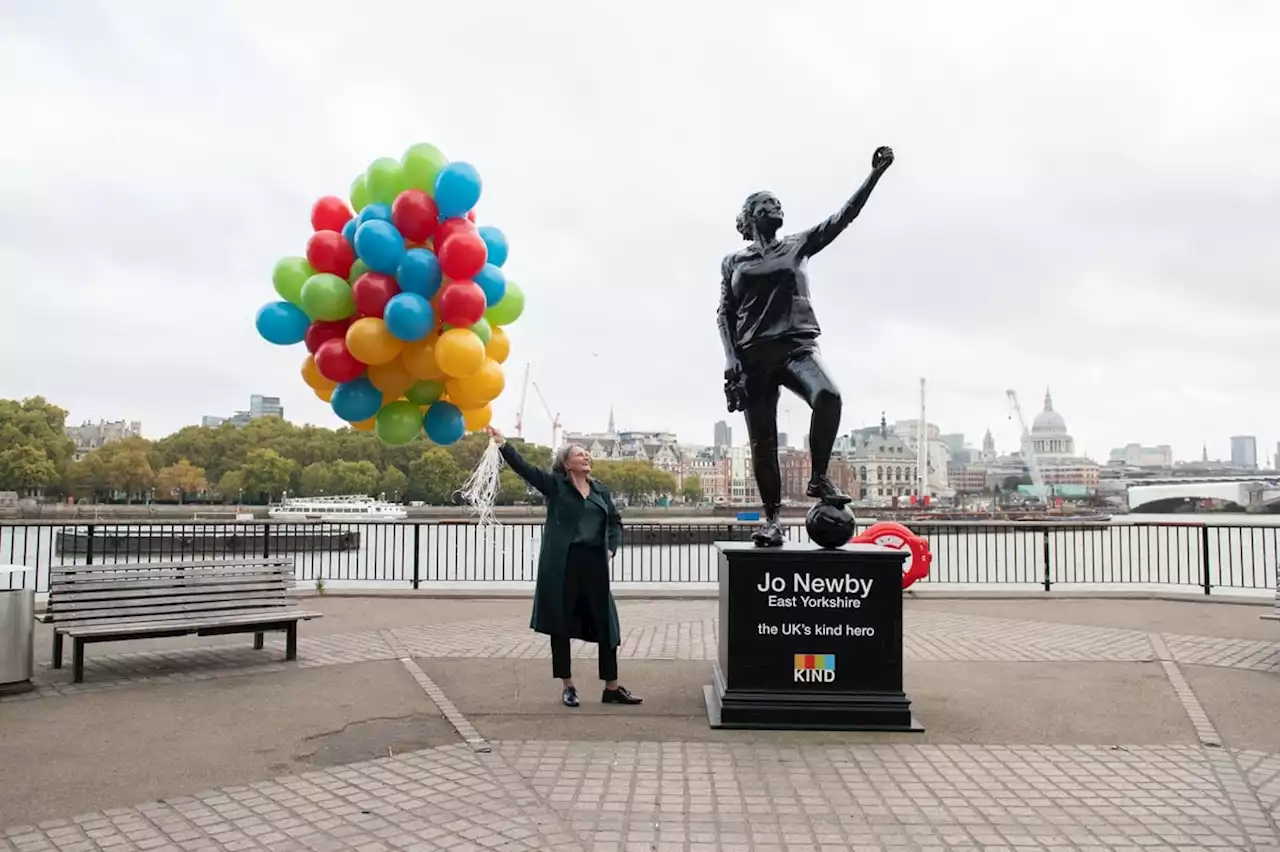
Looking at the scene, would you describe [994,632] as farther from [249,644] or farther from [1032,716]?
[249,644]

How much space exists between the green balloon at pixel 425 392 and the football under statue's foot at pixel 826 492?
9.66ft

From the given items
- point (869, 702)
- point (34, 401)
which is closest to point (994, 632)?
point (869, 702)

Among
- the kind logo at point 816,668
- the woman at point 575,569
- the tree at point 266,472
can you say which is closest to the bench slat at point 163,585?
the woman at point 575,569

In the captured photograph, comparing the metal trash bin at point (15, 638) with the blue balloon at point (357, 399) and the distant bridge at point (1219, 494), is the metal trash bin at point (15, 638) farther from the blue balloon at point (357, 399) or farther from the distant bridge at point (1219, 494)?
the distant bridge at point (1219, 494)

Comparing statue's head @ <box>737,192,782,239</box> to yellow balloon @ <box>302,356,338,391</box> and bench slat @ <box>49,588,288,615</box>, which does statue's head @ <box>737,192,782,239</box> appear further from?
bench slat @ <box>49,588,288,615</box>

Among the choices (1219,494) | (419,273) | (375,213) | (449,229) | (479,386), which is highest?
(375,213)

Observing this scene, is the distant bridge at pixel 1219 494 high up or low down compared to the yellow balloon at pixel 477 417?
down

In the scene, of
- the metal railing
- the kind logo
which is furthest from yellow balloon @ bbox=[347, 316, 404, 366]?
the kind logo

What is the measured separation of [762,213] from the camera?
629 cm

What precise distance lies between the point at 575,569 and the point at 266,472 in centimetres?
7875

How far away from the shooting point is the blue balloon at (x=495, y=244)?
745 centimetres

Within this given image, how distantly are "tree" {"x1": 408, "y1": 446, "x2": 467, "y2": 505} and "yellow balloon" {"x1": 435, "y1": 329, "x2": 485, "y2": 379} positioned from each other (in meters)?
68.6

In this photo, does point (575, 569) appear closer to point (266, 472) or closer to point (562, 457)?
point (562, 457)

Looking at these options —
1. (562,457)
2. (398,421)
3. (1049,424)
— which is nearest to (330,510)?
(398,421)
